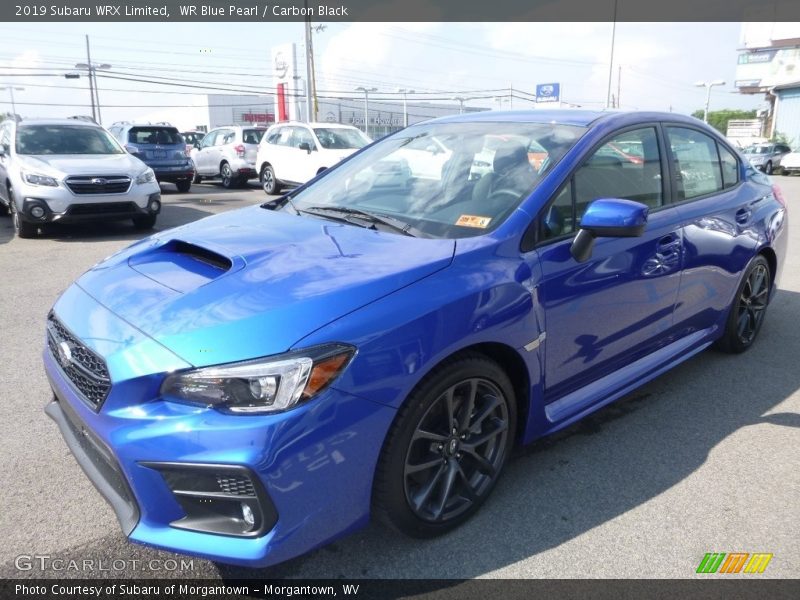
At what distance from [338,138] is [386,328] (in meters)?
13.3

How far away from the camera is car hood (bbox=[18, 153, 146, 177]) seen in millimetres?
8602

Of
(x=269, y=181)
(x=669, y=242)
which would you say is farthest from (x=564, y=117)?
(x=269, y=181)

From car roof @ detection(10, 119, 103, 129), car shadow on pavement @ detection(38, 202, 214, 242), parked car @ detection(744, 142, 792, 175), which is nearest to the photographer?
car shadow on pavement @ detection(38, 202, 214, 242)

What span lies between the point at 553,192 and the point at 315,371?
1.46 metres

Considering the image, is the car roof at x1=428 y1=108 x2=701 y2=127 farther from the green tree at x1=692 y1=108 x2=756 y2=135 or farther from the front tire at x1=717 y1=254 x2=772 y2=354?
the green tree at x1=692 y1=108 x2=756 y2=135

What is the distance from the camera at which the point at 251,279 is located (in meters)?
2.35

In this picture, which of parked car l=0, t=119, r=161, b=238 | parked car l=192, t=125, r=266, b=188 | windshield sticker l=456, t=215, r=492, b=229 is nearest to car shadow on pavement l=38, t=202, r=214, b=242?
parked car l=0, t=119, r=161, b=238

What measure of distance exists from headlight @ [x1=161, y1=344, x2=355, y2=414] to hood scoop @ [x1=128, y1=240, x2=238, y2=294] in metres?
0.49

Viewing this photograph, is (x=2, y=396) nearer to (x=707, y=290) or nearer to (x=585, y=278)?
(x=585, y=278)

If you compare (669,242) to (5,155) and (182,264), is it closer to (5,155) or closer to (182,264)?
(182,264)

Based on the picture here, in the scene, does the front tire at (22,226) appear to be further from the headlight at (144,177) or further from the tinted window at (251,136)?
the tinted window at (251,136)

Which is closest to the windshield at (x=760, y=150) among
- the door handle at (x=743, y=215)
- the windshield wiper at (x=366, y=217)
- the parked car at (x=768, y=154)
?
the parked car at (x=768, y=154)

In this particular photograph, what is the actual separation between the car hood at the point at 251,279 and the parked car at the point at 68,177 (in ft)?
21.3

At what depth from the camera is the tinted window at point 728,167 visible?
4.16 meters
